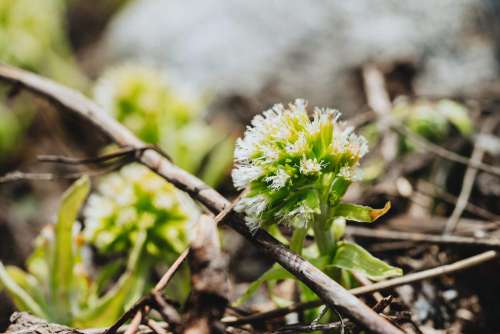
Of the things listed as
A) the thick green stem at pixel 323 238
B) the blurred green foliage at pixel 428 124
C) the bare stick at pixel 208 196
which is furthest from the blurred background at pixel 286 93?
the thick green stem at pixel 323 238

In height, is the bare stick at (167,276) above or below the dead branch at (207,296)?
above

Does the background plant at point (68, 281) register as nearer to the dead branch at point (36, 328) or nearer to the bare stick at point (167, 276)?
the dead branch at point (36, 328)

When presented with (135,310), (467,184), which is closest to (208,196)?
(135,310)

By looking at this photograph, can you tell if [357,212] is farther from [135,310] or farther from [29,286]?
[29,286]

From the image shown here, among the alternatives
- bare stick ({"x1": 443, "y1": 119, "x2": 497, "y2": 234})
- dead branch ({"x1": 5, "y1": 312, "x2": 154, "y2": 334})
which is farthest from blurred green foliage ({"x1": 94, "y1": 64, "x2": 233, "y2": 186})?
dead branch ({"x1": 5, "y1": 312, "x2": 154, "y2": 334})

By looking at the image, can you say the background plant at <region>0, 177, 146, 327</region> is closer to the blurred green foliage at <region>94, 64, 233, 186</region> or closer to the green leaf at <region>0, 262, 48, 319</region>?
the green leaf at <region>0, 262, 48, 319</region>

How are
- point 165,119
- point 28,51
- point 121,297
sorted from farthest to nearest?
point 28,51
point 165,119
point 121,297
